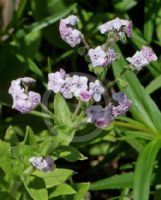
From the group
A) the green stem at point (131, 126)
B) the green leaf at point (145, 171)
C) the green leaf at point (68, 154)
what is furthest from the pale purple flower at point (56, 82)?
the green stem at point (131, 126)

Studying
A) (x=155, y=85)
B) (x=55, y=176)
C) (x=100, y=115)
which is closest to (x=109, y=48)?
(x=100, y=115)

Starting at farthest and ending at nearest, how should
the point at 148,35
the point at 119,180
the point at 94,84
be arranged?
the point at 148,35 < the point at 119,180 < the point at 94,84

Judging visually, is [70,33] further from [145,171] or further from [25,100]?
[145,171]

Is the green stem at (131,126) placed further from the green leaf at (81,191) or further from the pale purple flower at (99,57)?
the pale purple flower at (99,57)

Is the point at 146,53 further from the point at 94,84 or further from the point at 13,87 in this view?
the point at 13,87

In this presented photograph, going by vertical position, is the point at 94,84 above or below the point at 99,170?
above

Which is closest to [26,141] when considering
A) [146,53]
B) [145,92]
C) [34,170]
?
[34,170]
